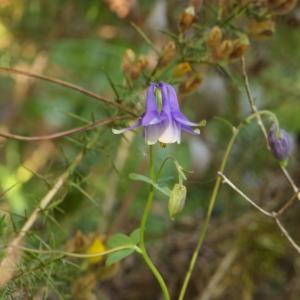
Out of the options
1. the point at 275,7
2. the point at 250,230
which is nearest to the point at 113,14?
the point at 250,230

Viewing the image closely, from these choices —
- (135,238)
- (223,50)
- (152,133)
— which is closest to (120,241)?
(135,238)

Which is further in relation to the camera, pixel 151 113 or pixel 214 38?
pixel 214 38

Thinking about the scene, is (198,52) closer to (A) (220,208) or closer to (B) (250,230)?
(B) (250,230)

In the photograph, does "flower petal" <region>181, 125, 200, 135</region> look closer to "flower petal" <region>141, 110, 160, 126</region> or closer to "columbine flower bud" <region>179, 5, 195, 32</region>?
"flower petal" <region>141, 110, 160, 126</region>

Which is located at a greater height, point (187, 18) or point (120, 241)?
point (187, 18)

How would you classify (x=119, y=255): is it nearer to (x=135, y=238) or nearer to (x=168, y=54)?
(x=135, y=238)

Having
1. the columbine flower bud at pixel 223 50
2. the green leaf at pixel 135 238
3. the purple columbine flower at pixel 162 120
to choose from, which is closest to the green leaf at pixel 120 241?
the green leaf at pixel 135 238
